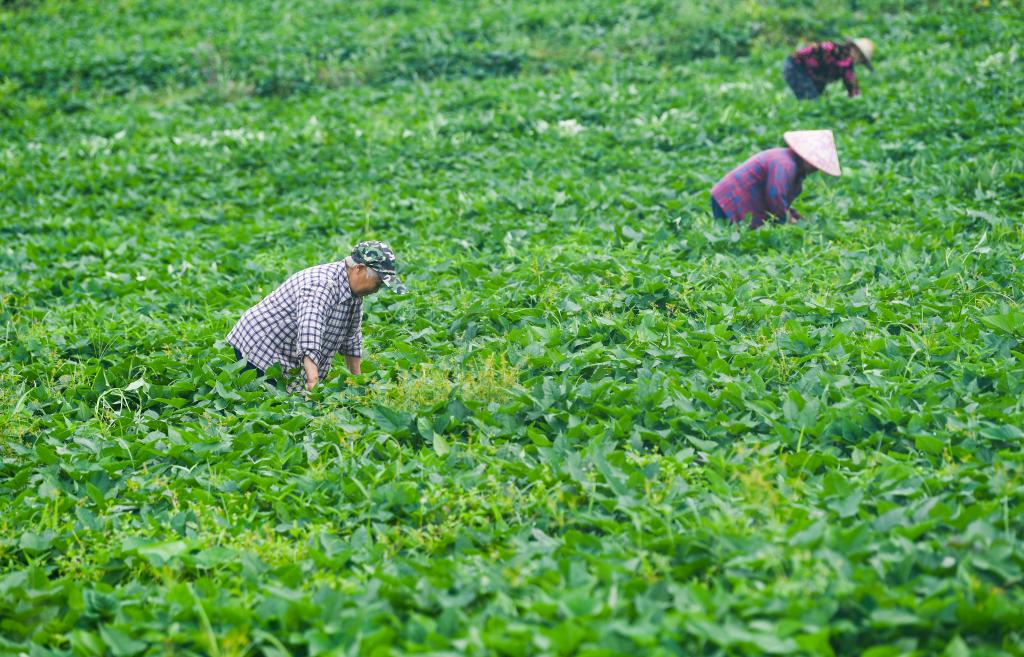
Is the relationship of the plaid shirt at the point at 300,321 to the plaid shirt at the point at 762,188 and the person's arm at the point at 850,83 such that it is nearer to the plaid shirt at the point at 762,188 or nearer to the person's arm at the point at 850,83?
the plaid shirt at the point at 762,188

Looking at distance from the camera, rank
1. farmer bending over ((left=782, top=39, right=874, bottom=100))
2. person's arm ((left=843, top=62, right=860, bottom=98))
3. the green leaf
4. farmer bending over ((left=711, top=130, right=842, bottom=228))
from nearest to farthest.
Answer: the green leaf, farmer bending over ((left=711, top=130, right=842, bottom=228)), person's arm ((left=843, top=62, right=860, bottom=98)), farmer bending over ((left=782, top=39, right=874, bottom=100))

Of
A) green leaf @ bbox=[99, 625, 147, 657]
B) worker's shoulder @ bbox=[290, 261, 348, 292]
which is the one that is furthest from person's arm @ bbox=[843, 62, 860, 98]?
green leaf @ bbox=[99, 625, 147, 657]

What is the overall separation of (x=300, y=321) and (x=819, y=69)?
885 centimetres

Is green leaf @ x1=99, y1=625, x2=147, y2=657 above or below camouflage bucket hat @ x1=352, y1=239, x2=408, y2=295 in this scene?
below

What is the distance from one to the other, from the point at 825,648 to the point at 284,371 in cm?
372

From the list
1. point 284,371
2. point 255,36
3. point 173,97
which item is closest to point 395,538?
point 284,371

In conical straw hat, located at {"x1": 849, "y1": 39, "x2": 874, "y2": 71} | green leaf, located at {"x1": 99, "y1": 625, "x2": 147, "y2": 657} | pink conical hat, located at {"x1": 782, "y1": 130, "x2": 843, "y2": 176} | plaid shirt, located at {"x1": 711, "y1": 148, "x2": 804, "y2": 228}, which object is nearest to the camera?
green leaf, located at {"x1": 99, "y1": 625, "x2": 147, "y2": 657}

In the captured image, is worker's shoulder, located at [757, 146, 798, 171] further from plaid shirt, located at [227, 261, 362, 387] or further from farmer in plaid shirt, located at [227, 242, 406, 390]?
plaid shirt, located at [227, 261, 362, 387]

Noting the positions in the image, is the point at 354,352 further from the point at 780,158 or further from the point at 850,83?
the point at 850,83

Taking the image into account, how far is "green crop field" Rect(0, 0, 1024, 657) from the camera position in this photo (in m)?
3.27

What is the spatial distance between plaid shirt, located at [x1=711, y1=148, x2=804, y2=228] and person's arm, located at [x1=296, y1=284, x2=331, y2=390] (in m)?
3.72

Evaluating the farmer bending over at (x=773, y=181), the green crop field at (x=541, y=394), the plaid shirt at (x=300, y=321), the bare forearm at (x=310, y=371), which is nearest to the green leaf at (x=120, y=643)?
the green crop field at (x=541, y=394)

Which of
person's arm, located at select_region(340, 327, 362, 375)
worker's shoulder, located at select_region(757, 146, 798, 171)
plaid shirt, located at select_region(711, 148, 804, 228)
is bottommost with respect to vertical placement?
person's arm, located at select_region(340, 327, 362, 375)

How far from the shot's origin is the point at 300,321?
5.45 m
